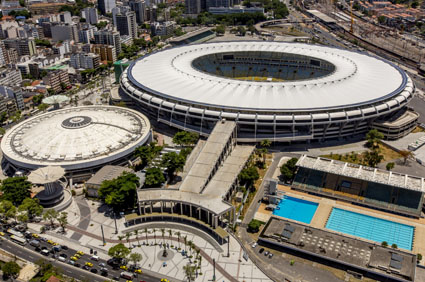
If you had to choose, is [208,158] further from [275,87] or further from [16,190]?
[16,190]

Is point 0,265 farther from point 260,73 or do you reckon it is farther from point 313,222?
point 260,73

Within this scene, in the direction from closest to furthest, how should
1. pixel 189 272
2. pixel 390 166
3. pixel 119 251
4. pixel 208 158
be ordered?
pixel 189 272 < pixel 119 251 < pixel 208 158 < pixel 390 166

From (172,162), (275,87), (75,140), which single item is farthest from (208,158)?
(275,87)

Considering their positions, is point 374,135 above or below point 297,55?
below

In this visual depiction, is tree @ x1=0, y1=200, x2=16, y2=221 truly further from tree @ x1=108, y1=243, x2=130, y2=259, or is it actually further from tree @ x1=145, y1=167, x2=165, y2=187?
tree @ x1=145, y1=167, x2=165, y2=187

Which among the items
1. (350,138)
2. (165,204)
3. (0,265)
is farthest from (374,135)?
(0,265)

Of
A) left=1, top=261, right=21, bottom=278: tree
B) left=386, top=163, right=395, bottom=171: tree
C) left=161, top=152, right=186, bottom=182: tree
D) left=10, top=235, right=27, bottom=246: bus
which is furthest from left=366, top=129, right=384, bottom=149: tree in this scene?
left=1, top=261, right=21, bottom=278: tree
